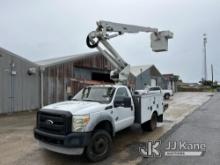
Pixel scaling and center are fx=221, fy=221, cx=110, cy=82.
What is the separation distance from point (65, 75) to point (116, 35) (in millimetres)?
9761

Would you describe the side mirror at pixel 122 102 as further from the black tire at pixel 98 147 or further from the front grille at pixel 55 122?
the front grille at pixel 55 122

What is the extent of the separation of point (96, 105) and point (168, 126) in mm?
5139

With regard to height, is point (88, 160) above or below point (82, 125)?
below

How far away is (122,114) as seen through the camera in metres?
6.77

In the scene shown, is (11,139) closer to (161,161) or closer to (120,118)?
(120,118)

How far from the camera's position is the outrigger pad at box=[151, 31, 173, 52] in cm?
944

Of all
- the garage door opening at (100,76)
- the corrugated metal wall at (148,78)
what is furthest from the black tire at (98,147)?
the corrugated metal wall at (148,78)

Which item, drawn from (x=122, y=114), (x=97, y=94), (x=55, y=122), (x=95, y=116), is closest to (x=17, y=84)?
(x=97, y=94)

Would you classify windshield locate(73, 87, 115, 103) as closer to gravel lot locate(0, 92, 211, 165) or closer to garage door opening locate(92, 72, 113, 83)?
gravel lot locate(0, 92, 211, 165)

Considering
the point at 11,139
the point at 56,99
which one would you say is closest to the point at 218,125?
the point at 11,139

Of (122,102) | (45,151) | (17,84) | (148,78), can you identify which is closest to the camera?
(45,151)

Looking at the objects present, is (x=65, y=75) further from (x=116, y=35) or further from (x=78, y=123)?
(x=78, y=123)

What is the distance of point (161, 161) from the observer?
5.45m

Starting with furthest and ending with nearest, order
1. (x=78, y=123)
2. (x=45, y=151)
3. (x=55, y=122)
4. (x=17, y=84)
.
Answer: (x=17, y=84) < (x=45, y=151) < (x=55, y=122) < (x=78, y=123)
